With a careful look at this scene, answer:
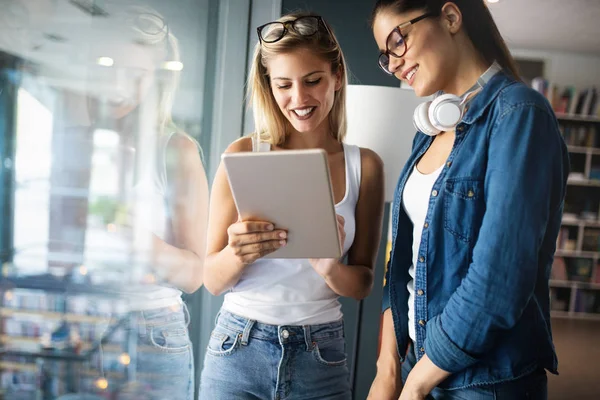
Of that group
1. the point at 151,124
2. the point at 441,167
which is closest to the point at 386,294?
the point at 441,167

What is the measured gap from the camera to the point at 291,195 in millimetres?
949

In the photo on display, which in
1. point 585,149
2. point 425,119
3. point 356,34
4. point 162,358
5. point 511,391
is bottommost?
point 162,358

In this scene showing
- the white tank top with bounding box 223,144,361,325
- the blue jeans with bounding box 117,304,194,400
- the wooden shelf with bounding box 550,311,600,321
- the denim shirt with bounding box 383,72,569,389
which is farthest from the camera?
the wooden shelf with bounding box 550,311,600,321

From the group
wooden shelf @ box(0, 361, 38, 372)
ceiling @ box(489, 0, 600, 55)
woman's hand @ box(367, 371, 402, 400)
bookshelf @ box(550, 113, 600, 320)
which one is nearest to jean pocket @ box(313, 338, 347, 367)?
woman's hand @ box(367, 371, 402, 400)

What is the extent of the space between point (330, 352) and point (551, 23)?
4.88 meters

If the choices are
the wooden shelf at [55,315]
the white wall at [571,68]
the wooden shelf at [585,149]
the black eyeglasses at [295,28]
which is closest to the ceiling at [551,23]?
the white wall at [571,68]

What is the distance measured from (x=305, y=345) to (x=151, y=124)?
3.11 ft

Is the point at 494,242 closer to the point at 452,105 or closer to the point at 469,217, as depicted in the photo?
the point at 469,217

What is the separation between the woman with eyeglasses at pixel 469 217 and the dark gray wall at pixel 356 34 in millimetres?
1116

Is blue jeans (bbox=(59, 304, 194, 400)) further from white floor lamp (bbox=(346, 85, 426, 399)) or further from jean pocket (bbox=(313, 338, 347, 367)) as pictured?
white floor lamp (bbox=(346, 85, 426, 399))

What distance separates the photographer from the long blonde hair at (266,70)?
1207mm

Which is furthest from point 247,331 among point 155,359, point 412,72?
point 155,359

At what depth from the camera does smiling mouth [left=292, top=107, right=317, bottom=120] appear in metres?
1.21

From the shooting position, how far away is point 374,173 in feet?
4.13
